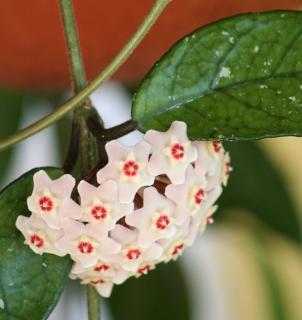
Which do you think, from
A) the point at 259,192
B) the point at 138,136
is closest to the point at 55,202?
the point at 259,192

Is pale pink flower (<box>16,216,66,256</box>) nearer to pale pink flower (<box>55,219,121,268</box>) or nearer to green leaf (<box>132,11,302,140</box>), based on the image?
pale pink flower (<box>55,219,121,268</box>)

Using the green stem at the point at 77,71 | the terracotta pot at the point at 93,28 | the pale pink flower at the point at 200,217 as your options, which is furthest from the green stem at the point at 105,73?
the terracotta pot at the point at 93,28

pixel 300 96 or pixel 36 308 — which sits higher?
pixel 300 96

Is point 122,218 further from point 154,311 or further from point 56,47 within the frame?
point 154,311

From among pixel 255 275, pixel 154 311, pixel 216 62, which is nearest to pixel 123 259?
pixel 216 62

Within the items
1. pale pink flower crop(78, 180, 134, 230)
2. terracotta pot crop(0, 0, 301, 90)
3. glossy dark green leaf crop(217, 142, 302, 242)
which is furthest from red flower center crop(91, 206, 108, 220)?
glossy dark green leaf crop(217, 142, 302, 242)

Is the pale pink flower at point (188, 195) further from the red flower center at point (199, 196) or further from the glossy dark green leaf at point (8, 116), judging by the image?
the glossy dark green leaf at point (8, 116)
